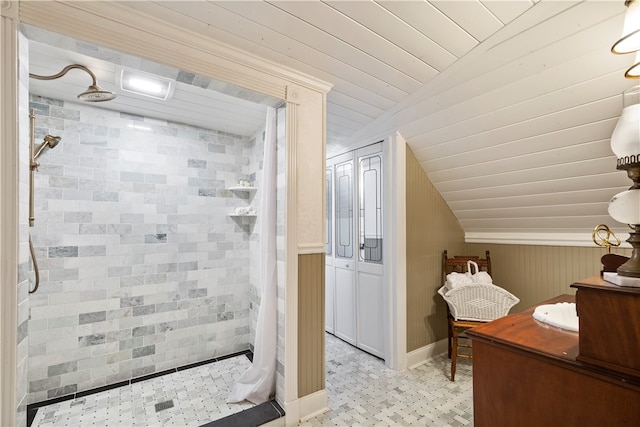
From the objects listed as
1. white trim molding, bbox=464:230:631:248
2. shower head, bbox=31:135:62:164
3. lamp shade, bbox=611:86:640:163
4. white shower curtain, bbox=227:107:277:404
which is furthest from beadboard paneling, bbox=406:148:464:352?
shower head, bbox=31:135:62:164

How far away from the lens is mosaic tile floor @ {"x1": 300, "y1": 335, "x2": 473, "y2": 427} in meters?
1.94

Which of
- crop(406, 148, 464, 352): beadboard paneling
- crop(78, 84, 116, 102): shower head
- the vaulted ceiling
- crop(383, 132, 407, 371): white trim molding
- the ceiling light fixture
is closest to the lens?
the vaulted ceiling

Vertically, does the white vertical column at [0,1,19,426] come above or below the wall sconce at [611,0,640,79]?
below

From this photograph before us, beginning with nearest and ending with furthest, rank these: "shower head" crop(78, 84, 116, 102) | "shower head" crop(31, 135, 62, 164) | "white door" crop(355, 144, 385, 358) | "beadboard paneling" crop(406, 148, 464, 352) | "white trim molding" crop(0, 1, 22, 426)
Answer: "white trim molding" crop(0, 1, 22, 426) < "shower head" crop(78, 84, 116, 102) < "shower head" crop(31, 135, 62, 164) < "beadboard paneling" crop(406, 148, 464, 352) < "white door" crop(355, 144, 385, 358)

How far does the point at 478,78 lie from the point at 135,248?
2.89 m

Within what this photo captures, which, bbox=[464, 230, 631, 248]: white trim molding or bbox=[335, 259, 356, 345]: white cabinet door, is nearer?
bbox=[464, 230, 631, 248]: white trim molding

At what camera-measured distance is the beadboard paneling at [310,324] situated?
1974mm

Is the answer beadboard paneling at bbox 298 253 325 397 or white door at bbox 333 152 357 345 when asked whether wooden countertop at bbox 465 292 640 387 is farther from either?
white door at bbox 333 152 357 345

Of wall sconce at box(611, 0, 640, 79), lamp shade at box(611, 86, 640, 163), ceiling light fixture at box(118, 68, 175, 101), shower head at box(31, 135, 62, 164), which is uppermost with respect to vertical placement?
ceiling light fixture at box(118, 68, 175, 101)

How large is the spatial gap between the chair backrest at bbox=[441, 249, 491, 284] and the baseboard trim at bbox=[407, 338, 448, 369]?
2.03 feet

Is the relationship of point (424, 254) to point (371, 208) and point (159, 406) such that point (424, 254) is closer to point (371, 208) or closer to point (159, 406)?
point (371, 208)

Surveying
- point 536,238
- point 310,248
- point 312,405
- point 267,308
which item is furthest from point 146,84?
point 536,238

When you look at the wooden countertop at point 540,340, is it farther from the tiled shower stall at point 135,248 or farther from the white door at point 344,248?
the white door at point 344,248

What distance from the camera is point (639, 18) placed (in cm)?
110
